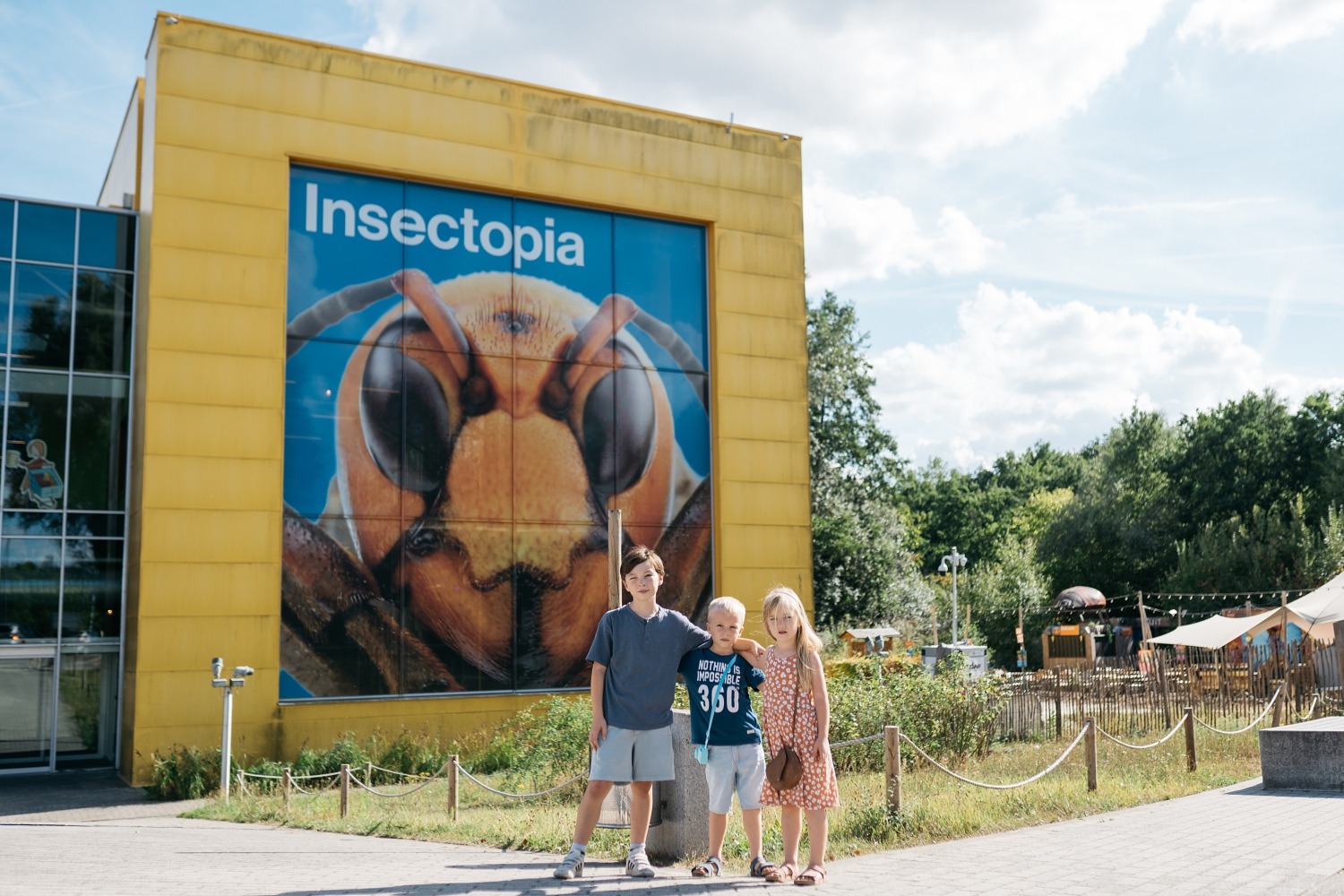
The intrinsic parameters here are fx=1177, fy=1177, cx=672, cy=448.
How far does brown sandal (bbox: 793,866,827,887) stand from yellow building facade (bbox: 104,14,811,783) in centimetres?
1452

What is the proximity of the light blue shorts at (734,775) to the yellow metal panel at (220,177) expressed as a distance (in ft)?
54.2

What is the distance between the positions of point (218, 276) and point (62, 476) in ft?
14.8

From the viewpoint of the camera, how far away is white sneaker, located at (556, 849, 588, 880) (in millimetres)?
6852

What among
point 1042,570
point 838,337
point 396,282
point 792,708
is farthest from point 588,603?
point 1042,570

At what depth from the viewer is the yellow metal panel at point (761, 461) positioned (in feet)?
77.9

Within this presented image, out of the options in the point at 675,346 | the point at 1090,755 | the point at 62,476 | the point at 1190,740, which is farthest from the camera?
the point at 675,346

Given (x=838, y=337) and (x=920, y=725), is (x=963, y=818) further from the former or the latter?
(x=838, y=337)

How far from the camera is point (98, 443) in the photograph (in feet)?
68.1

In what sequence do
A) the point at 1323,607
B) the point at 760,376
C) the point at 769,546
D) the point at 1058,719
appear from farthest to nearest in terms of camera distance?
the point at 1323,607
the point at 760,376
the point at 769,546
the point at 1058,719

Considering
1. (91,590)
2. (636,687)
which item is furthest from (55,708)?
(636,687)

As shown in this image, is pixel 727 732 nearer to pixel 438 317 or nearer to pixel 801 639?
pixel 801 639

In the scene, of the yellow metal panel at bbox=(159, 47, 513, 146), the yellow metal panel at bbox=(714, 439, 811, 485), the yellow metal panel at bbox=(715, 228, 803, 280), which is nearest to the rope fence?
the yellow metal panel at bbox=(714, 439, 811, 485)

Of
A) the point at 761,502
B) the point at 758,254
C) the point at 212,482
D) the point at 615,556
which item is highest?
the point at 758,254

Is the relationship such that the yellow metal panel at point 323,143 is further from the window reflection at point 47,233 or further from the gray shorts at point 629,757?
the gray shorts at point 629,757
